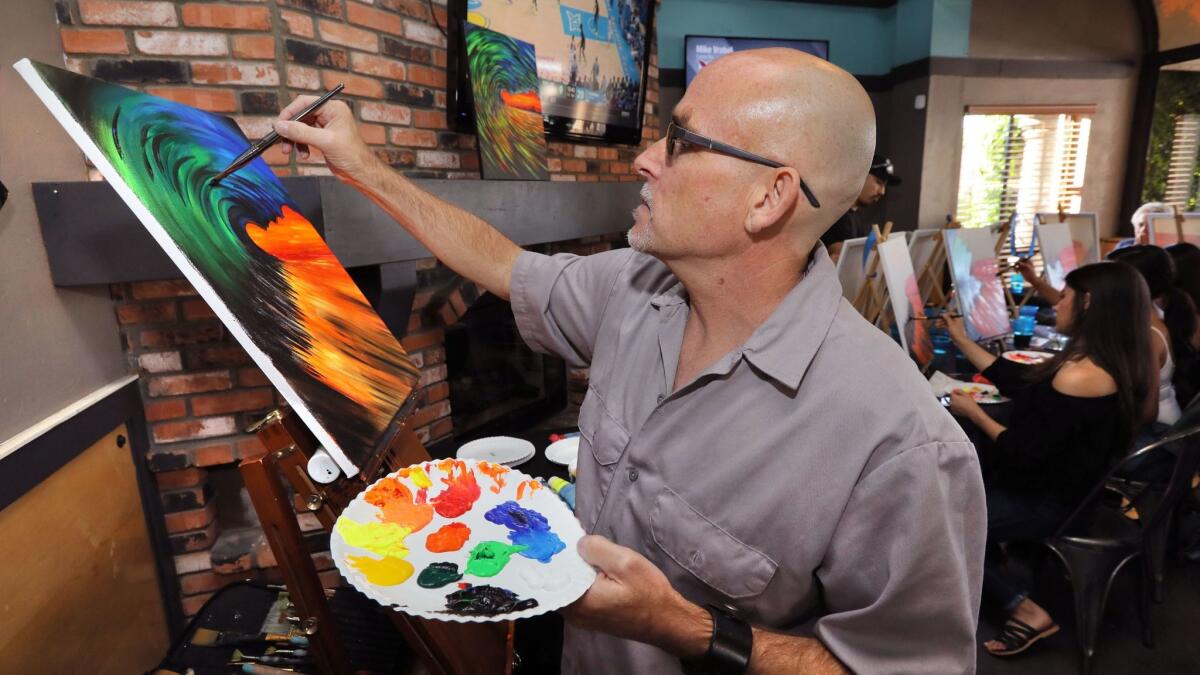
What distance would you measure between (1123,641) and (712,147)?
255 centimetres

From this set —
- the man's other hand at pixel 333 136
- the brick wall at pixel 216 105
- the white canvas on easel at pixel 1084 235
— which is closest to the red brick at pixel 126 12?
the brick wall at pixel 216 105

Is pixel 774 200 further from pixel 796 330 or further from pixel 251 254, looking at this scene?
pixel 251 254

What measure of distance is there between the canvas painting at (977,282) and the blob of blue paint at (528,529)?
3.22 meters

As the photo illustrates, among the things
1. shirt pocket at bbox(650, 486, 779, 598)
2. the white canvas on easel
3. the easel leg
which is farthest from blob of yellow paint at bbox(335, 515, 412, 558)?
the white canvas on easel

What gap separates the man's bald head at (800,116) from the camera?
95 centimetres

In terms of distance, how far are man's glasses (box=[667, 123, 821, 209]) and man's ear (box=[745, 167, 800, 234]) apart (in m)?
0.02

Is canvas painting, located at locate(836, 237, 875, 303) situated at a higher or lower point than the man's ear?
lower

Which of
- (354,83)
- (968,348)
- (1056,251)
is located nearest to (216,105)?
(354,83)

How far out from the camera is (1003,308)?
3660mm

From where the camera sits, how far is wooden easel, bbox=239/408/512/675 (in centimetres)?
93

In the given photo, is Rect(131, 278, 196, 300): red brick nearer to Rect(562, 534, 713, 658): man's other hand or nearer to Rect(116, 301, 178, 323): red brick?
Rect(116, 301, 178, 323): red brick

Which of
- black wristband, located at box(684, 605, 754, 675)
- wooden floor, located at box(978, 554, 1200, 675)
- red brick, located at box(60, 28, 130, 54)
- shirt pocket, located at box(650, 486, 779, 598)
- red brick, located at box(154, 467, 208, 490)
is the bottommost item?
wooden floor, located at box(978, 554, 1200, 675)

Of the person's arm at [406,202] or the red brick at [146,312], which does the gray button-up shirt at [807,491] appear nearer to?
the person's arm at [406,202]

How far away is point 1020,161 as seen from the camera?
661cm
